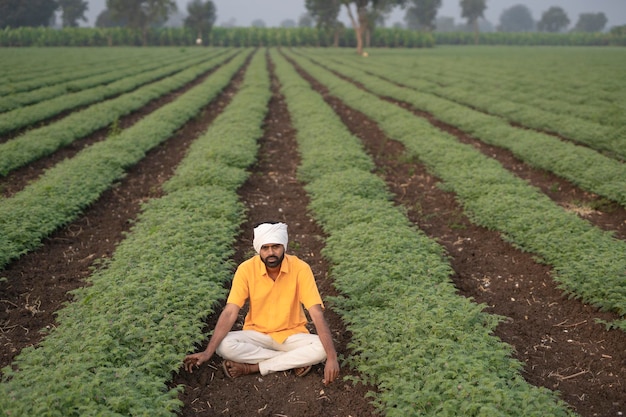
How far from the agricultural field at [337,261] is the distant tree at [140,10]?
8699 centimetres

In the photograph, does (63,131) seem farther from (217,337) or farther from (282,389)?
(282,389)

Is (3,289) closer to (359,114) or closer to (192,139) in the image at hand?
(192,139)

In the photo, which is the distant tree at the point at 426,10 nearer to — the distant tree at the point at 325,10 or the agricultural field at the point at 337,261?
the distant tree at the point at 325,10

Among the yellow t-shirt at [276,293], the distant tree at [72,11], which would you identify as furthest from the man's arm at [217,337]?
the distant tree at [72,11]

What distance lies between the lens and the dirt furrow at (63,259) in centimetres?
A: 620

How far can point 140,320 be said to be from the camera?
5398 millimetres

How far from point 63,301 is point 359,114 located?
51.0ft

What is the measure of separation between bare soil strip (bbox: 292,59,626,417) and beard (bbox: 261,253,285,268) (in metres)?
2.93

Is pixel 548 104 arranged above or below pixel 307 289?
above

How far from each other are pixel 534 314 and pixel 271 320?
370 cm

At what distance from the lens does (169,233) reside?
25.7 ft

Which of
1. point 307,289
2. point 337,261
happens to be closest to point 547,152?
point 337,261

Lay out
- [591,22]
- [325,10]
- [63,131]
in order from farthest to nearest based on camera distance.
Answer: [591,22], [325,10], [63,131]

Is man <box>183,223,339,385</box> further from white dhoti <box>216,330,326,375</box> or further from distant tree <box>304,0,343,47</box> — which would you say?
distant tree <box>304,0,343,47</box>
